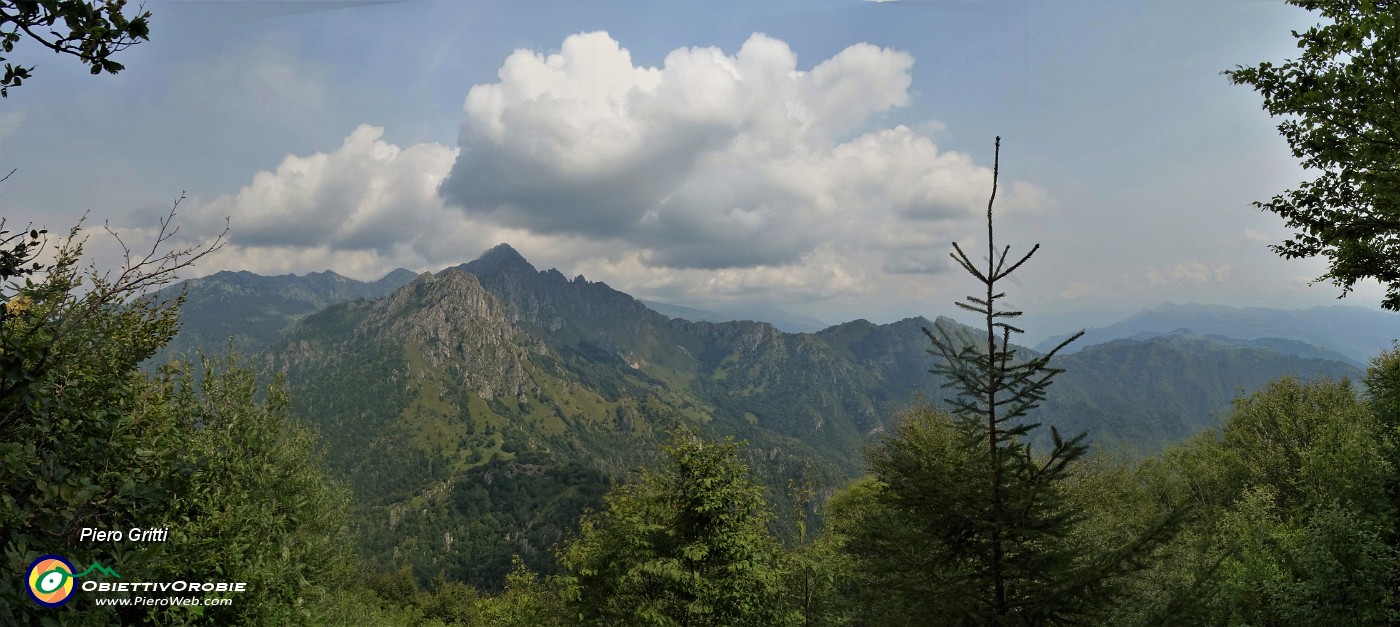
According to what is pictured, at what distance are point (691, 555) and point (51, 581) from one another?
13531 millimetres

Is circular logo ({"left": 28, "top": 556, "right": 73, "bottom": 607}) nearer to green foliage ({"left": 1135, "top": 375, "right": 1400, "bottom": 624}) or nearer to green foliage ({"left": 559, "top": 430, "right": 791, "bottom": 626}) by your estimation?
green foliage ({"left": 1135, "top": 375, "right": 1400, "bottom": 624})

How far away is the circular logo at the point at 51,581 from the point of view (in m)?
5.18

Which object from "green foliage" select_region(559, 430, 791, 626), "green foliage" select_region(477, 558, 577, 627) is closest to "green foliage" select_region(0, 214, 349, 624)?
"green foliage" select_region(477, 558, 577, 627)

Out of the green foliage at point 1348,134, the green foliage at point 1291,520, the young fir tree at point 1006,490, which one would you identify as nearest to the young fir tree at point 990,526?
the young fir tree at point 1006,490

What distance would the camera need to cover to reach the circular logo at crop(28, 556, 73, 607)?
518 centimetres

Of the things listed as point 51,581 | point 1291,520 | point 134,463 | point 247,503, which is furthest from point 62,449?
point 1291,520

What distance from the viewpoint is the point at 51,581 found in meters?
5.44

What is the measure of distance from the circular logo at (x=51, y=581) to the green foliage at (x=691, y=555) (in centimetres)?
1262

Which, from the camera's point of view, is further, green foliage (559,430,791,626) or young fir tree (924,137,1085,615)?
green foliage (559,430,791,626)

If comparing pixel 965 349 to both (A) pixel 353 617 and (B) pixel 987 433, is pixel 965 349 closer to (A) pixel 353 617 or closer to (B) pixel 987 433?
(B) pixel 987 433

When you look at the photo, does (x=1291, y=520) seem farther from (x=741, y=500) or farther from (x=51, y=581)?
(x=51, y=581)

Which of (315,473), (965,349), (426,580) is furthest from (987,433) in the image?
(426,580)

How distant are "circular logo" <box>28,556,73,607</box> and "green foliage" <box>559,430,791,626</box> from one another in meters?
12.6

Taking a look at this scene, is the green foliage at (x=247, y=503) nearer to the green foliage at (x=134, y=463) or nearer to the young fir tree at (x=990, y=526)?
the green foliage at (x=134, y=463)
